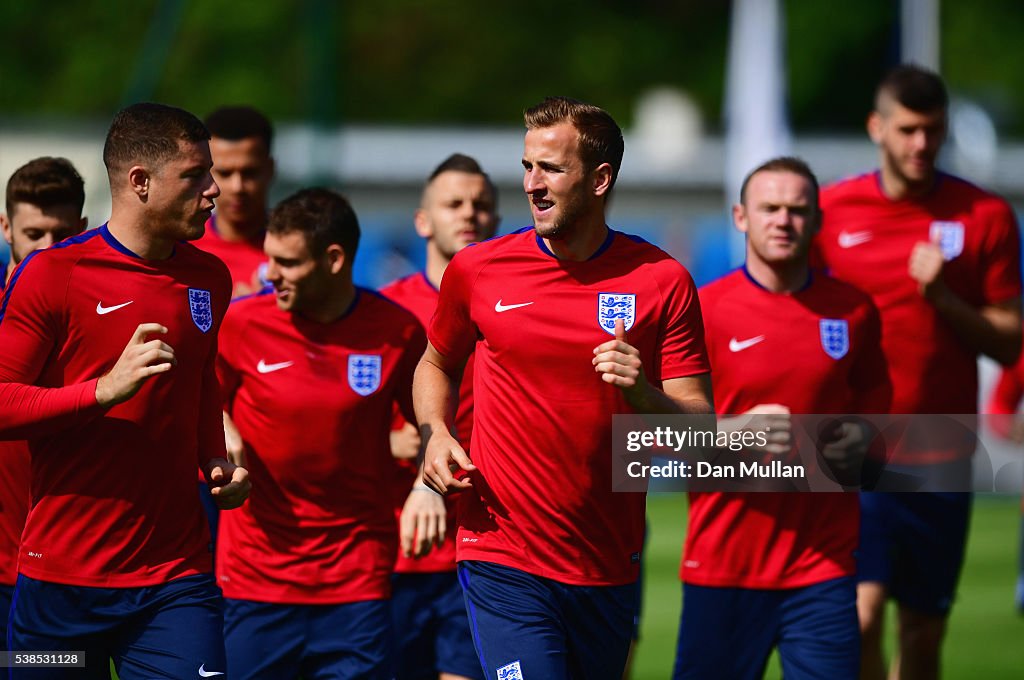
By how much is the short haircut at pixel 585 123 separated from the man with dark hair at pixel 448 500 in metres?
1.53

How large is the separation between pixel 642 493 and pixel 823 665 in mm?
1348

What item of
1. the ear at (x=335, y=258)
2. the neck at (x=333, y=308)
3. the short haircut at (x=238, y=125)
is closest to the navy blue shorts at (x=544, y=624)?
the neck at (x=333, y=308)

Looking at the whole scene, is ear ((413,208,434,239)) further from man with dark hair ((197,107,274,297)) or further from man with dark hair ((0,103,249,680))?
man with dark hair ((0,103,249,680))

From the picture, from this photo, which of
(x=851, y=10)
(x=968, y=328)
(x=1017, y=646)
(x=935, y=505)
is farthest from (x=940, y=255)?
(x=851, y=10)

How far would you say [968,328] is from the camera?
8102mm

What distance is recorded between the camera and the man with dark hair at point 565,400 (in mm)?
6035

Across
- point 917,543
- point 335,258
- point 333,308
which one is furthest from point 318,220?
point 917,543

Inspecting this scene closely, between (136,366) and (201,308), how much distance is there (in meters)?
0.73

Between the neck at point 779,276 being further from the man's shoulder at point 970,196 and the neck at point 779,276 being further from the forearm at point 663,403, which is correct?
the forearm at point 663,403

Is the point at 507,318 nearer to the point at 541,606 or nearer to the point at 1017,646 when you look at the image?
the point at 541,606

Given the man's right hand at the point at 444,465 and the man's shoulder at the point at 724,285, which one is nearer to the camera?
the man's right hand at the point at 444,465

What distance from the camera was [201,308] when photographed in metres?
6.14

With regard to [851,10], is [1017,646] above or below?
below

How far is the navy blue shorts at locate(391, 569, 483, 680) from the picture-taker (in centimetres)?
776
